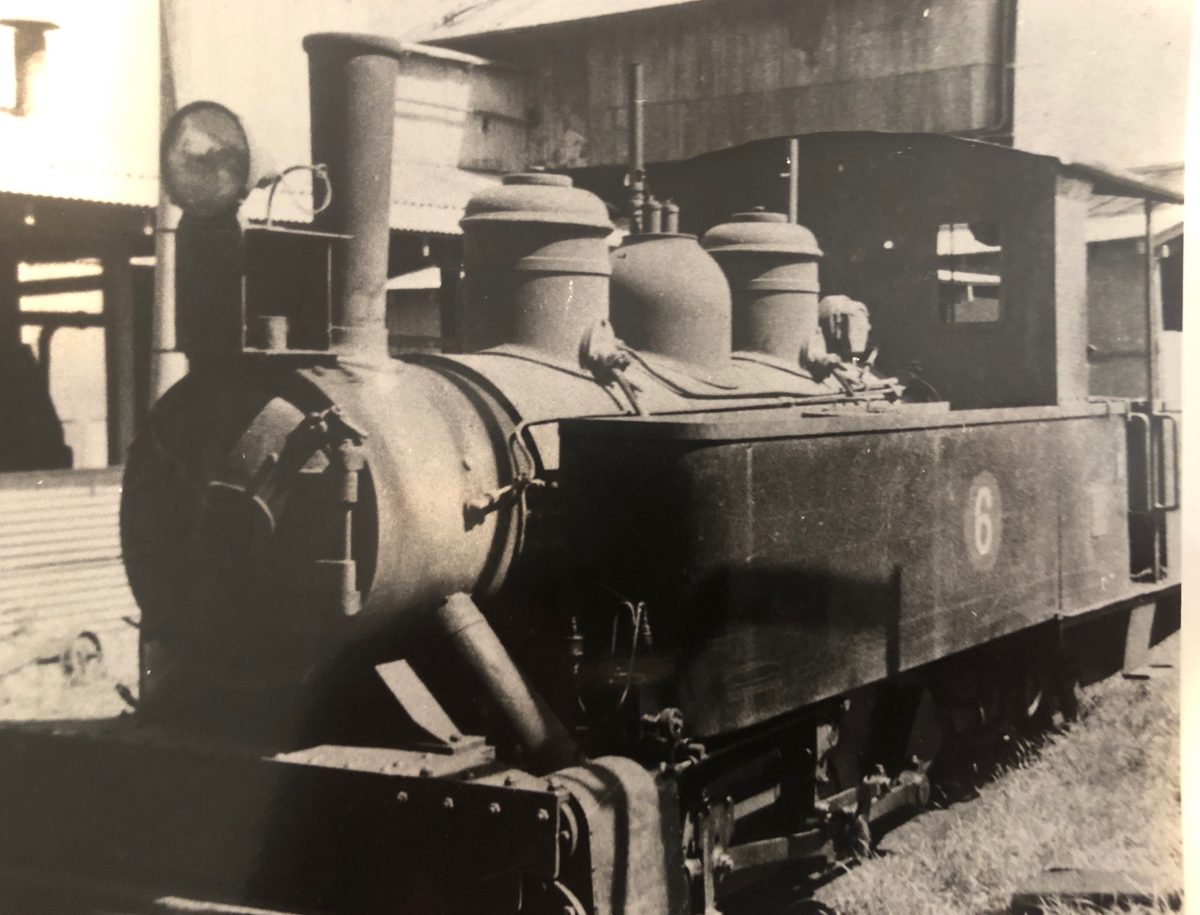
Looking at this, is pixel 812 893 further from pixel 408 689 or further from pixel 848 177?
pixel 848 177

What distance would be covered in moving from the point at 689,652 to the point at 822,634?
2.32 ft

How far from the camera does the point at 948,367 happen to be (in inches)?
231

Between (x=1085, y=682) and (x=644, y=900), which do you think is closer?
(x=644, y=900)

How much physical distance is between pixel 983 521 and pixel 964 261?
1.69m

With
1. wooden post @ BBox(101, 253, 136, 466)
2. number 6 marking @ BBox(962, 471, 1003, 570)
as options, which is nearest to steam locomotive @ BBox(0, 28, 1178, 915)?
number 6 marking @ BBox(962, 471, 1003, 570)

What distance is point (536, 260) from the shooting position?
163 inches

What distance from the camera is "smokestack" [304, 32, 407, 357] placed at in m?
3.40

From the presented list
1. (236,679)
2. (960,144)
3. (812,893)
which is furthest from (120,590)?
(960,144)

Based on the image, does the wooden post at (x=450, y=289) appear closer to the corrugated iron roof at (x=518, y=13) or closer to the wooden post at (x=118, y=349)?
the corrugated iron roof at (x=518, y=13)

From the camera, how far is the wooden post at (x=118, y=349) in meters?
6.44

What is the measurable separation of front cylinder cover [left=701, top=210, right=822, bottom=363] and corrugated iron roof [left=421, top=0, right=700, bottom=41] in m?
3.40

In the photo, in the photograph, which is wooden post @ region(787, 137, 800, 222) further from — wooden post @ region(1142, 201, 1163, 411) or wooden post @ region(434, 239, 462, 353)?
wooden post @ region(434, 239, 462, 353)

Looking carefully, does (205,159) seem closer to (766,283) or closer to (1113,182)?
(766,283)

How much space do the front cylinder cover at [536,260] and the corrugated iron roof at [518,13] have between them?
4340 millimetres
